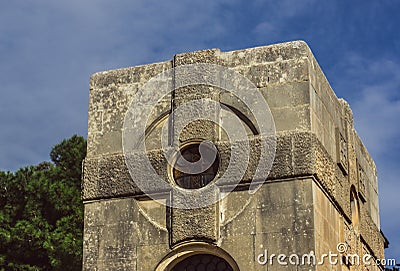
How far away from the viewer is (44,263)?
71.8 feet

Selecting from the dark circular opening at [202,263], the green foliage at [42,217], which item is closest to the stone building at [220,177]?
the dark circular opening at [202,263]

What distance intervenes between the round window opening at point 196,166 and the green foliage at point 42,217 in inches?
344

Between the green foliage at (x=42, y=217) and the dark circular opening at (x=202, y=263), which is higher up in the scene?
the green foliage at (x=42, y=217)

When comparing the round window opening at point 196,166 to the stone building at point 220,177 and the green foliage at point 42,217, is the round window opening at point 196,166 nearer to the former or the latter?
the stone building at point 220,177

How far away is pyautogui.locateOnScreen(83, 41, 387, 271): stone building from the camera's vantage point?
11789 mm

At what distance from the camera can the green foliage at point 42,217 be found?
69.3 ft

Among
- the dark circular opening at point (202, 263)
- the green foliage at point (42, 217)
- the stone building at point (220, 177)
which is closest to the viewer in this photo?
the stone building at point (220, 177)

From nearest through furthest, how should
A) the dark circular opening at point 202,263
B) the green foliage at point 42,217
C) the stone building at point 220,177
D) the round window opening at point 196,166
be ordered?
the stone building at point 220,177 → the dark circular opening at point 202,263 → the round window opening at point 196,166 → the green foliage at point 42,217

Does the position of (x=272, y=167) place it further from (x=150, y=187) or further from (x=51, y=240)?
(x=51, y=240)

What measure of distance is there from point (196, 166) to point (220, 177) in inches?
19.7

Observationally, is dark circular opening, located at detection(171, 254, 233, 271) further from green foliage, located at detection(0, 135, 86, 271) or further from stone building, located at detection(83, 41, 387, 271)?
green foliage, located at detection(0, 135, 86, 271)

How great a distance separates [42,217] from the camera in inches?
880

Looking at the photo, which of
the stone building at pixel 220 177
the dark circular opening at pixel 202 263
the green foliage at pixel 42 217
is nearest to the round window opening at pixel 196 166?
the stone building at pixel 220 177

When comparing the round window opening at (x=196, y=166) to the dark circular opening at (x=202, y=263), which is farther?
the round window opening at (x=196, y=166)
